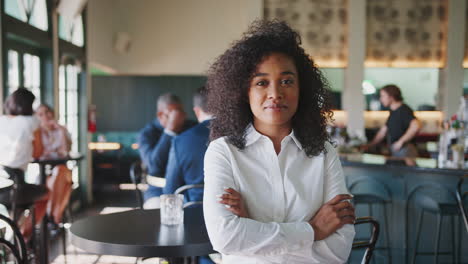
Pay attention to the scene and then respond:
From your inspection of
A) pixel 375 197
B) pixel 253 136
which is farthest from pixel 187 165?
pixel 375 197

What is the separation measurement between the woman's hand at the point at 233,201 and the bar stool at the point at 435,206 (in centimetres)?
259

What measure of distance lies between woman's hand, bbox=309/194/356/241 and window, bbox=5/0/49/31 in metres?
4.06

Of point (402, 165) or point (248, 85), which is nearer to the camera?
point (248, 85)

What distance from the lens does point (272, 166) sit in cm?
162

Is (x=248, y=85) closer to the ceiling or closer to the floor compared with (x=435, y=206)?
closer to the ceiling

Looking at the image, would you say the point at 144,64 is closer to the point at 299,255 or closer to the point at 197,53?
the point at 197,53

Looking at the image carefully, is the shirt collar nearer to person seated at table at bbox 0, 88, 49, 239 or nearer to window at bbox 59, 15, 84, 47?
person seated at table at bbox 0, 88, 49, 239

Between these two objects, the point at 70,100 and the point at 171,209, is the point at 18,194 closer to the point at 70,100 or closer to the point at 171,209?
the point at 171,209

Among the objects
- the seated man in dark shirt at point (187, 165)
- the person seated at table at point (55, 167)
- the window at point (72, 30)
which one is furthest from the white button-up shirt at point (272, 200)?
the window at point (72, 30)

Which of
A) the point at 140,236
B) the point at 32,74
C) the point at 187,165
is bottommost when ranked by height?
the point at 140,236

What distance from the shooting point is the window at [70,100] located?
6996 mm

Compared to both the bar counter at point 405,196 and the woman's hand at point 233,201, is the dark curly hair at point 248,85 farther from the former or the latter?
the bar counter at point 405,196

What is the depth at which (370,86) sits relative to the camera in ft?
29.6

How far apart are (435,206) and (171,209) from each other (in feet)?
7.74
